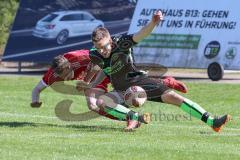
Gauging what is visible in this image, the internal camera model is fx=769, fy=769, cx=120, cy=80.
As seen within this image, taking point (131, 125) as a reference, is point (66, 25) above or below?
above

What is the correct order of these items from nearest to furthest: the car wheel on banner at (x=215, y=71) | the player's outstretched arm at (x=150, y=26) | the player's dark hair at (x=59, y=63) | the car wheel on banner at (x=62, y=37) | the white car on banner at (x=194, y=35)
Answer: the player's outstretched arm at (x=150, y=26) < the player's dark hair at (x=59, y=63) < the car wheel on banner at (x=215, y=71) < the white car on banner at (x=194, y=35) < the car wheel on banner at (x=62, y=37)

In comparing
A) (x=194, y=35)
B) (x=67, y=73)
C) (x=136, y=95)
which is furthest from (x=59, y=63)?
(x=194, y=35)

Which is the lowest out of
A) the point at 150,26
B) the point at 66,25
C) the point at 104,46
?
the point at 66,25

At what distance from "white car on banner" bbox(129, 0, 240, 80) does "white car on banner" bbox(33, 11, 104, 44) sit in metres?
2.42

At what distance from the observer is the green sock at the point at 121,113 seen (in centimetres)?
1162

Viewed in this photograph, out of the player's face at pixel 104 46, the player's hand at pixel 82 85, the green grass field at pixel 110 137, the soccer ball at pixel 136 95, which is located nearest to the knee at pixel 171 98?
the soccer ball at pixel 136 95

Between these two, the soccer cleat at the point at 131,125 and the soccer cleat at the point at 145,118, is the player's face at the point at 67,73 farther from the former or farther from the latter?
the soccer cleat at the point at 145,118

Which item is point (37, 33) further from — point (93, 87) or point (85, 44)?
point (93, 87)

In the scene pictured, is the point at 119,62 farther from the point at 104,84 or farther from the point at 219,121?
the point at 219,121

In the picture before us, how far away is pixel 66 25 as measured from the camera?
32906mm

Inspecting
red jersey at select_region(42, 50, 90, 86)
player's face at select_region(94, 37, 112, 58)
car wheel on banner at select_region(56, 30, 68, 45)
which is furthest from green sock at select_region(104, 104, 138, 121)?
car wheel on banner at select_region(56, 30, 68, 45)

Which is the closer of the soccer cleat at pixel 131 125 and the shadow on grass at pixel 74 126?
the soccer cleat at pixel 131 125

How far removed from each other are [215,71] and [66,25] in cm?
774

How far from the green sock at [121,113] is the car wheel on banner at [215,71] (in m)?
16.2
